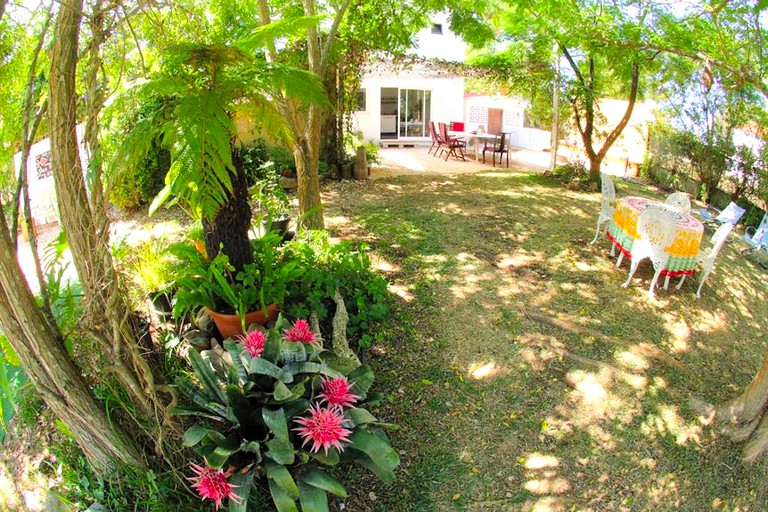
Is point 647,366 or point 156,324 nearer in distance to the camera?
point 156,324

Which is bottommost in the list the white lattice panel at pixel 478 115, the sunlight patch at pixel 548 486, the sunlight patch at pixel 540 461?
the sunlight patch at pixel 548 486

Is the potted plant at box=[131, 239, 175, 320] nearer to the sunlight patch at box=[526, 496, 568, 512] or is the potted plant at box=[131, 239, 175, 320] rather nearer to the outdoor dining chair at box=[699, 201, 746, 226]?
the sunlight patch at box=[526, 496, 568, 512]

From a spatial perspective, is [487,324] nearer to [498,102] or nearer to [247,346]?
[247,346]

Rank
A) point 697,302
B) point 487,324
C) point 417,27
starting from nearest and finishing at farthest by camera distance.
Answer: point 487,324, point 697,302, point 417,27

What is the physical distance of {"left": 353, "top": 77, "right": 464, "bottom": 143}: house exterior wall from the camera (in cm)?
1431

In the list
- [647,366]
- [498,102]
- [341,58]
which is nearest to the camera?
[647,366]

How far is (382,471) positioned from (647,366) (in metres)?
2.42

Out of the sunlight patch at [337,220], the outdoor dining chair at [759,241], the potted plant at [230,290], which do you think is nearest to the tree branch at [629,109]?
the outdoor dining chair at [759,241]

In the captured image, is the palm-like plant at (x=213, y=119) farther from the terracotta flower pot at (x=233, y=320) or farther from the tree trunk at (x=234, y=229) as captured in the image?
the terracotta flower pot at (x=233, y=320)

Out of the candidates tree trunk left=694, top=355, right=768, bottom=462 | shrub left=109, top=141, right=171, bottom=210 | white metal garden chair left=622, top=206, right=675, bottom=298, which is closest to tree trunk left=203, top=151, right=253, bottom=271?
tree trunk left=694, top=355, right=768, bottom=462

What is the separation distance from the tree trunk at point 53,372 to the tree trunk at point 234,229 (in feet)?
4.44

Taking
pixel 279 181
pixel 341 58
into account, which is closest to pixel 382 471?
pixel 279 181

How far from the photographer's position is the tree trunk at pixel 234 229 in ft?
10.7

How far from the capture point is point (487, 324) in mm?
3980
